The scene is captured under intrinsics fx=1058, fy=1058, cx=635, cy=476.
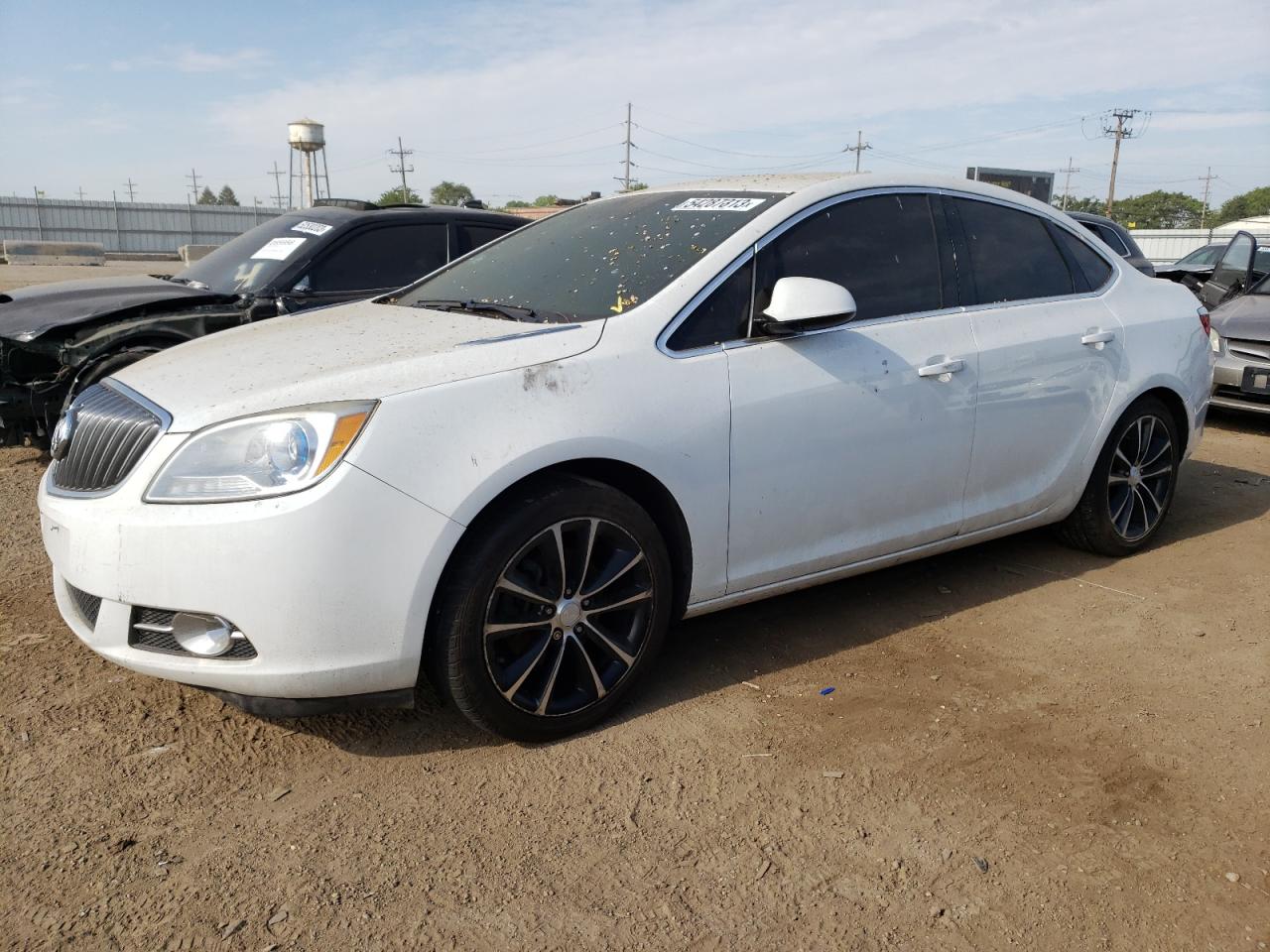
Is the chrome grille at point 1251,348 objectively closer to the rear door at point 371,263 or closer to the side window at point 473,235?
the side window at point 473,235

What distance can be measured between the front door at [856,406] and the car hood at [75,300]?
13.8ft

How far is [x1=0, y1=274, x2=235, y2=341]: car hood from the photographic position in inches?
238

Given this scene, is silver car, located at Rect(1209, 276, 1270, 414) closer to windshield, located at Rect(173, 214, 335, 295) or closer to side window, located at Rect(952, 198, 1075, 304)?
side window, located at Rect(952, 198, 1075, 304)

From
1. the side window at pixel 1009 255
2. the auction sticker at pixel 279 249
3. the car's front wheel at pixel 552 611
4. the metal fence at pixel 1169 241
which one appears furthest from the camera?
the metal fence at pixel 1169 241

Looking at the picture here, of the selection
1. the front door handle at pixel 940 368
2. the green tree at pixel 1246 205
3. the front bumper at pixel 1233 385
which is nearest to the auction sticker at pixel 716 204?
the front door handle at pixel 940 368

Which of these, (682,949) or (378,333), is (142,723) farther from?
(682,949)

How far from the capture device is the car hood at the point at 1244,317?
817 centimetres

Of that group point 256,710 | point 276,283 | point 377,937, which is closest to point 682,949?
point 377,937

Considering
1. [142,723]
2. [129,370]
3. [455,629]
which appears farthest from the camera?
[129,370]

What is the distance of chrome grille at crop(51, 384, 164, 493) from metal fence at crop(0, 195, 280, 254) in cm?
4845

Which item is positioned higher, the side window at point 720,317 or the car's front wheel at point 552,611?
the side window at point 720,317

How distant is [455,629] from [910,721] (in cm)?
147

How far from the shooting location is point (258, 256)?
7.00 metres

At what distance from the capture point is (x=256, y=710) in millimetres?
2803
